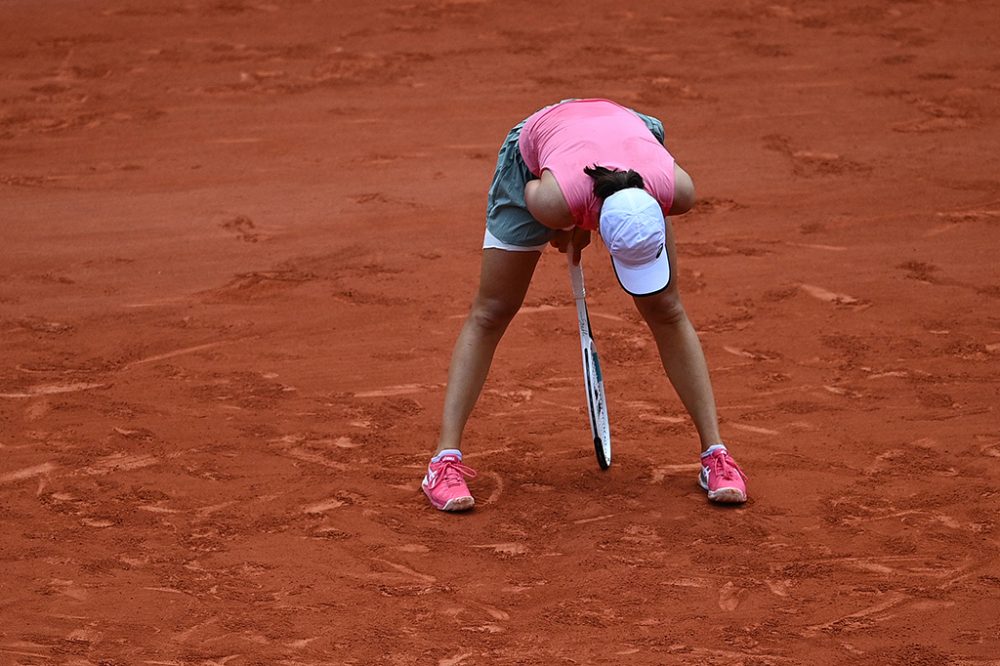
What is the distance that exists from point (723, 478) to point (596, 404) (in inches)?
19.6

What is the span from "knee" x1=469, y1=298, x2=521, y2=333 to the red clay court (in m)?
0.61

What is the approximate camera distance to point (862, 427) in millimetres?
5121

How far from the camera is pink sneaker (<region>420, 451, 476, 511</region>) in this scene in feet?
14.9

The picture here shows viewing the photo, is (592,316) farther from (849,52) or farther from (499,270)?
(849,52)

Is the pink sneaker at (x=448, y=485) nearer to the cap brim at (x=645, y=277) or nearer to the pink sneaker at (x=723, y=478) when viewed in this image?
the pink sneaker at (x=723, y=478)

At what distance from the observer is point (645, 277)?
13.2 feet

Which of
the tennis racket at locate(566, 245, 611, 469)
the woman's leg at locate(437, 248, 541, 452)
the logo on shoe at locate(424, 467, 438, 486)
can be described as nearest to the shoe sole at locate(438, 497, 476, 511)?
the logo on shoe at locate(424, 467, 438, 486)

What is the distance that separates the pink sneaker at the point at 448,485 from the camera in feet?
14.9

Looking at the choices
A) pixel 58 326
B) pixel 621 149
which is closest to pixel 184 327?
pixel 58 326

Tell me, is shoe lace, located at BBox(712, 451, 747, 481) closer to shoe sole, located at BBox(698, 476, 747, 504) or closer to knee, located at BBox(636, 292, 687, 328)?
shoe sole, located at BBox(698, 476, 747, 504)

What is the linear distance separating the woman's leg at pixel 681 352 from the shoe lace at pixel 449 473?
0.78 metres

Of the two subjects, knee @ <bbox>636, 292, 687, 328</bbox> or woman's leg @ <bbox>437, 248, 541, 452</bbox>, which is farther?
woman's leg @ <bbox>437, 248, 541, 452</bbox>

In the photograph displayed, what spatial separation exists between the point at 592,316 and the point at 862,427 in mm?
1491

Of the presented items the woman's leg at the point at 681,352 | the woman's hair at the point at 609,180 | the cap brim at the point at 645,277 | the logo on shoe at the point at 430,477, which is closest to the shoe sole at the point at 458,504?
the logo on shoe at the point at 430,477
